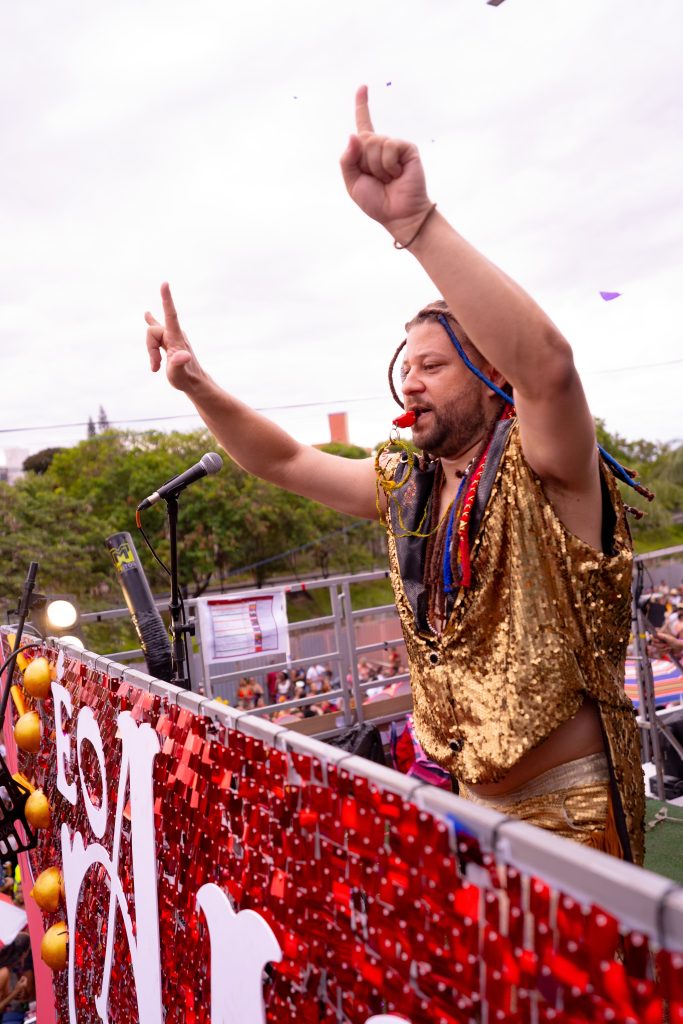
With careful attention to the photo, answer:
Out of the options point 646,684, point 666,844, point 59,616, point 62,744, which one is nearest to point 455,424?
point 62,744

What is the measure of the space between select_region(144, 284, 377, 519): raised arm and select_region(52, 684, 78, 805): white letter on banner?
849mm

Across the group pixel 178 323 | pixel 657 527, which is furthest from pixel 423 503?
pixel 657 527

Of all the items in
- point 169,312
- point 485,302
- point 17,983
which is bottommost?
point 17,983

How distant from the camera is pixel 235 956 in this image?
48.6 inches

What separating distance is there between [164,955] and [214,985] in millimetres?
282

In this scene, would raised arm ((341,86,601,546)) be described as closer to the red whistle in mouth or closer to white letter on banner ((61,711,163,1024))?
the red whistle in mouth

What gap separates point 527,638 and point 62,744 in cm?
144

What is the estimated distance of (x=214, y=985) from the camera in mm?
1300

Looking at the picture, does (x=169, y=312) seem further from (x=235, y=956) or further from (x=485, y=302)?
(x=235, y=956)

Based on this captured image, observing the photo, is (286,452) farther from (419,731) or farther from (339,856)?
(339,856)

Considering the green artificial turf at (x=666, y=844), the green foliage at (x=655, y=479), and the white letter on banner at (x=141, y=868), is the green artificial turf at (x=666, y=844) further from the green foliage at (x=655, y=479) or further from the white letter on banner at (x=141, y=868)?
the green foliage at (x=655, y=479)

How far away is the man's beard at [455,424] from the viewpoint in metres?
1.79

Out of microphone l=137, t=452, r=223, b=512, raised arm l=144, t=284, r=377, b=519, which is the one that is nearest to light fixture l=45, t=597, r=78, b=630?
microphone l=137, t=452, r=223, b=512

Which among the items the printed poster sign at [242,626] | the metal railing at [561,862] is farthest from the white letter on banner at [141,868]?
the printed poster sign at [242,626]
